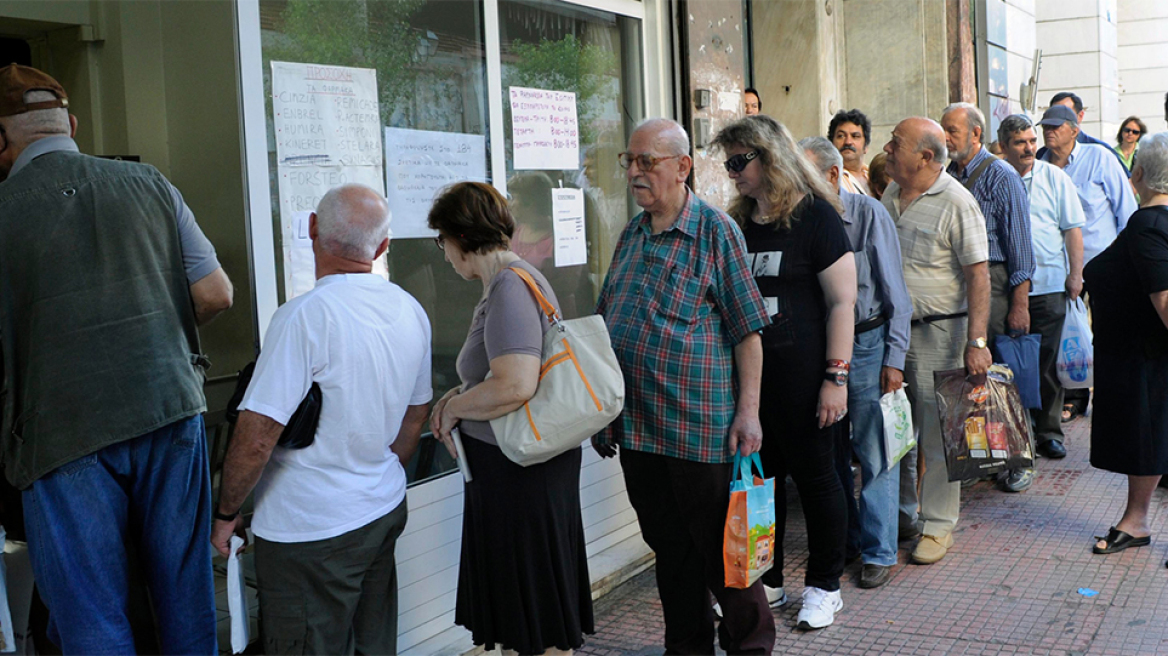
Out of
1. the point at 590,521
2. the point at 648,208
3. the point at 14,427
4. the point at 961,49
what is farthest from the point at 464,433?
the point at 961,49

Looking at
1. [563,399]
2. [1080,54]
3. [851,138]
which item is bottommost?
[563,399]

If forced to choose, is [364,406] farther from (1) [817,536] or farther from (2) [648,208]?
Result: (1) [817,536]

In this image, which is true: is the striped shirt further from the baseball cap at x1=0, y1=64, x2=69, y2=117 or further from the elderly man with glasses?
the baseball cap at x1=0, y1=64, x2=69, y2=117

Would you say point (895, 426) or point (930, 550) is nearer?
point (895, 426)

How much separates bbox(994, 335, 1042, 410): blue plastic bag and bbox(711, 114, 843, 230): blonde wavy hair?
2.20 metres

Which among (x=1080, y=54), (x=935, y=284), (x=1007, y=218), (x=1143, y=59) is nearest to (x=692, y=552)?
(x=935, y=284)

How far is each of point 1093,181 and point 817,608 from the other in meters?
4.92

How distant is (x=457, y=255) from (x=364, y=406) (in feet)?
1.97

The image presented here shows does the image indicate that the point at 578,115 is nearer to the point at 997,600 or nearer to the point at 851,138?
the point at 851,138

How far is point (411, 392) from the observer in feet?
9.98

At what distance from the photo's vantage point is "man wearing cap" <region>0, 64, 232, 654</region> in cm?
270

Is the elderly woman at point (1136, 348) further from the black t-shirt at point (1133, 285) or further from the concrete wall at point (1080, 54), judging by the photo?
the concrete wall at point (1080, 54)

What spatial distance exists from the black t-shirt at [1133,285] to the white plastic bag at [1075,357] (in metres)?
1.06

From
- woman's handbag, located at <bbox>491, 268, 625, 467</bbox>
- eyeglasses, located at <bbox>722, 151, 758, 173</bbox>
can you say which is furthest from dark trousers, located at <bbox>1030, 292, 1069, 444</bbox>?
woman's handbag, located at <bbox>491, 268, 625, 467</bbox>
